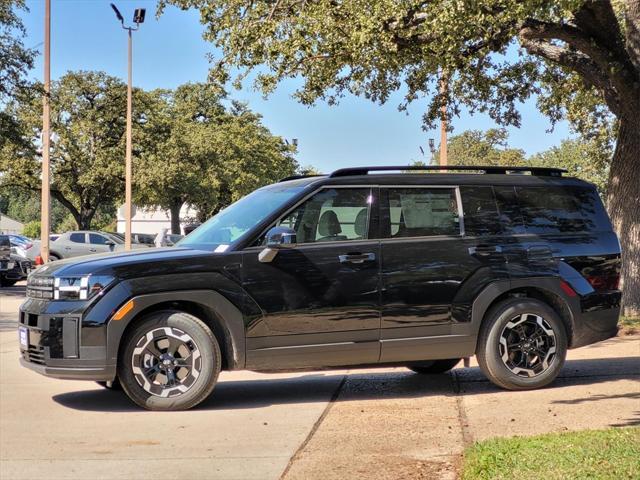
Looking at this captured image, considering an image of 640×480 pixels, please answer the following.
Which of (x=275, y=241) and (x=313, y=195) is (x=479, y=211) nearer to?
(x=313, y=195)

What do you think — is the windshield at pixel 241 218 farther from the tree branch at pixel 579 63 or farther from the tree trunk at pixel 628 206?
the tree trunk at pixel 628 206

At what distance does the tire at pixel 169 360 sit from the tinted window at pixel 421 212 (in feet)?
5.96

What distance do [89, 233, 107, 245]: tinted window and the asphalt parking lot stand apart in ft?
73.6

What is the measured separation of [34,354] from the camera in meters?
6.33

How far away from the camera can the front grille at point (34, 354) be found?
245 inches

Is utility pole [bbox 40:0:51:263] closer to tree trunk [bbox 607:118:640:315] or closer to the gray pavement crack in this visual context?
tree trunk [bbox 607:118:640:315]

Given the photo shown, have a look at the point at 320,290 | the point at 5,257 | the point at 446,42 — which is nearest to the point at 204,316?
the point at 320,290

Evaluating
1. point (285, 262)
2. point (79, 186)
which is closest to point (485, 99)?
point (285, 262)

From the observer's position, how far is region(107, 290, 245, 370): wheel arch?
6.14 metres

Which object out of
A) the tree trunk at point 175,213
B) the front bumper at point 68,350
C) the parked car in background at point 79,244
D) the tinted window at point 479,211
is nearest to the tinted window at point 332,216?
the tinted window at point 479,211

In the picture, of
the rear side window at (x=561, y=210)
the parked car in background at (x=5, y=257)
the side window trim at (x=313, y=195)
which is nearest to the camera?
the side window trim at (x=313, y=195)

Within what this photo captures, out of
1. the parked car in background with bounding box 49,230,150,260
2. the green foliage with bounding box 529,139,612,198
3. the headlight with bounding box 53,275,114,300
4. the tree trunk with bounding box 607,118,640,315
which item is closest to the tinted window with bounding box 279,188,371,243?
the headlight with bounding box 53,275,114,300

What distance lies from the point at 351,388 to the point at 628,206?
7.08 metres

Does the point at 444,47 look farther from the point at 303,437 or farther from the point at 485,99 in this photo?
the point at 303,437
